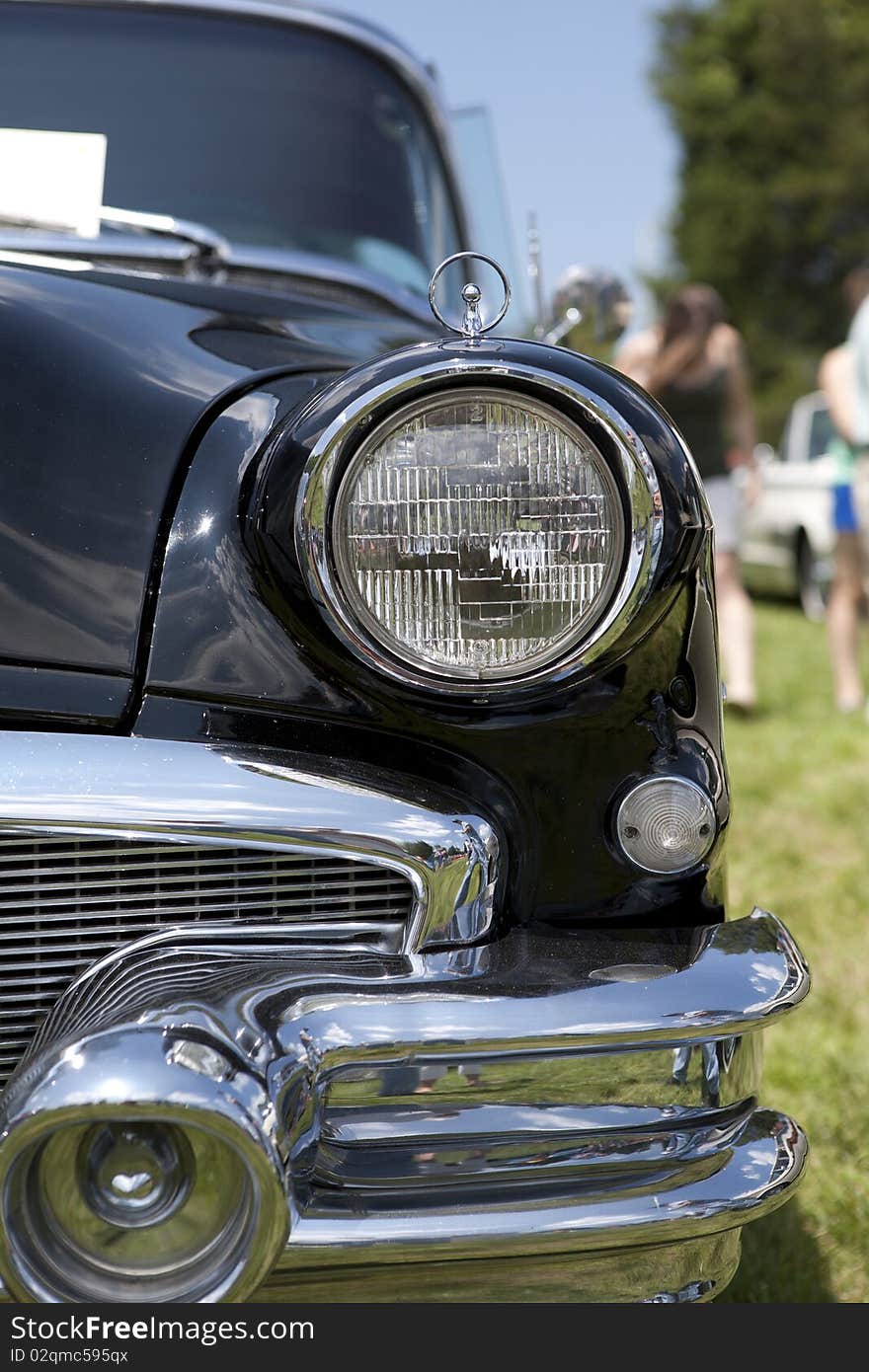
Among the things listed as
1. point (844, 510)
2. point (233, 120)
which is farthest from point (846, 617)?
point (233, 120)

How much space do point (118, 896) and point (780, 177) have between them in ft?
93.0

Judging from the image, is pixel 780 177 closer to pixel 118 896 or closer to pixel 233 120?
pixel 233 120

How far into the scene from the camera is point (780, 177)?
26844 millimetres

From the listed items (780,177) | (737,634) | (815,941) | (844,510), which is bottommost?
(815,941)

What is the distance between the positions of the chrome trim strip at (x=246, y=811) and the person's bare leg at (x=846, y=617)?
4341 millimetres

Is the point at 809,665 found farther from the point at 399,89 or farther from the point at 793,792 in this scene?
the point at 399,89

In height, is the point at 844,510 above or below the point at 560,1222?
above

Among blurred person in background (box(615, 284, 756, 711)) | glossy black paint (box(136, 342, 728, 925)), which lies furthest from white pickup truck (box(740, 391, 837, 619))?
glossy black paint (box(136, 342, 728, 925))

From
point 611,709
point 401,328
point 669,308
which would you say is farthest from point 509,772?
point 669,308

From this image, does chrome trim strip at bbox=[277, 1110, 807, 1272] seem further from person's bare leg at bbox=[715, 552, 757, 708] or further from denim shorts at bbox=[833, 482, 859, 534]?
denim shorts at bbox=[833, 482, 859, 534]

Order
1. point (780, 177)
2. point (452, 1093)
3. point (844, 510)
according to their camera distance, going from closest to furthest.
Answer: point (452, 1093)
point (844, 510)
point (780, 177)

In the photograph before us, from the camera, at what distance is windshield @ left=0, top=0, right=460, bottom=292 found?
8.13 feet

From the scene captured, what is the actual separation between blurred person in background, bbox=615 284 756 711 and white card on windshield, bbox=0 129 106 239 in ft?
10.6

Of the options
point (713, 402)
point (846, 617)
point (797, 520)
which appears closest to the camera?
point (713, 402)
